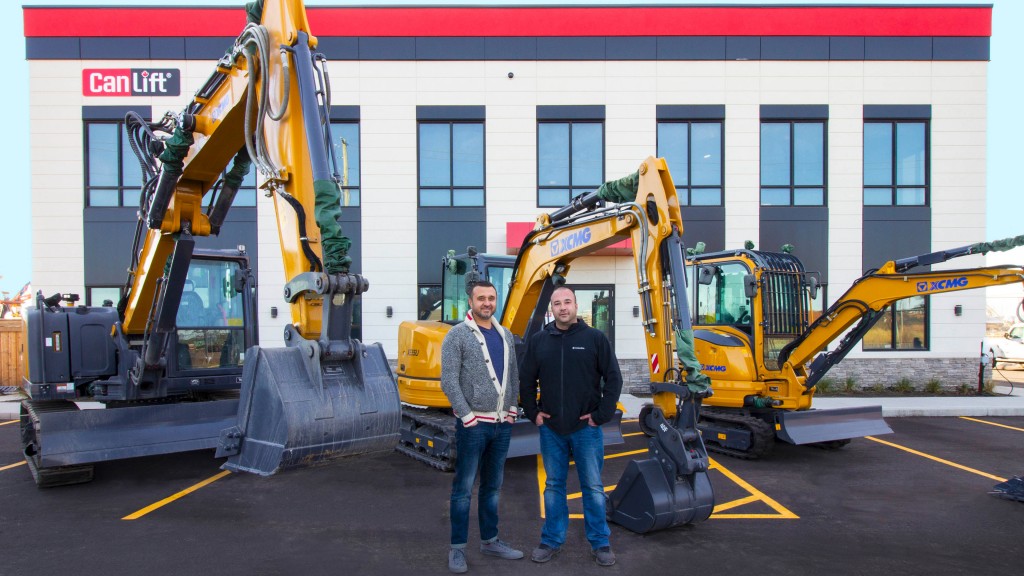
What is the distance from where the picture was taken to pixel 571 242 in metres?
7.04

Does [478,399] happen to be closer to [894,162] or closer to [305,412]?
[305,412]

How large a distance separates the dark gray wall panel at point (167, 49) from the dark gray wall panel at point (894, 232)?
52.9ft

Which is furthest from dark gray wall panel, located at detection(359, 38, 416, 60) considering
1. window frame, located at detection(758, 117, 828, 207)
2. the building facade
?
window frame, located at detection(758, 117, 828, 207)

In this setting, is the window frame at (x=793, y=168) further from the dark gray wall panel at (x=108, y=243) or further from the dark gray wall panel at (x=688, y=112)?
the dark gray wall panel at (x=108, y=243)

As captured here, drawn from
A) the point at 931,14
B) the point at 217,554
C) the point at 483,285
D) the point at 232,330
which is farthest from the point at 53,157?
the point at 931,14

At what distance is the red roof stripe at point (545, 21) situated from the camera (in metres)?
13.8

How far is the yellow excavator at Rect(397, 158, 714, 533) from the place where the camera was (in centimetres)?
521

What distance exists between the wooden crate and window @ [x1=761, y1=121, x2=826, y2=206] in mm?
17294

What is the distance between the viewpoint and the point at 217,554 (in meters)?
4.82

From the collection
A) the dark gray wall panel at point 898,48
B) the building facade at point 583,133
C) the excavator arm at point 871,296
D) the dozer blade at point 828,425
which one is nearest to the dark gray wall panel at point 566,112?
the building facade at point 583,133

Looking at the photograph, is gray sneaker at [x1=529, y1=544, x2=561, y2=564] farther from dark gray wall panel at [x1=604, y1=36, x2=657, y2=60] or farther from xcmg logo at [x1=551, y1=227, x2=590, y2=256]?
dark gray wall panel at [x1=604, y1=36, x2=657, y2=60]

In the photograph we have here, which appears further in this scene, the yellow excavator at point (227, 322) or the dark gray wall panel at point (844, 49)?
the dark gray wall panel at point (844, 49)

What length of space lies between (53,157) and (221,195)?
412 inches

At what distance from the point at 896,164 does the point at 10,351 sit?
68.1ft
